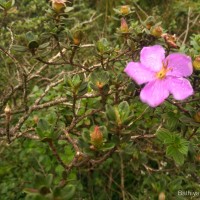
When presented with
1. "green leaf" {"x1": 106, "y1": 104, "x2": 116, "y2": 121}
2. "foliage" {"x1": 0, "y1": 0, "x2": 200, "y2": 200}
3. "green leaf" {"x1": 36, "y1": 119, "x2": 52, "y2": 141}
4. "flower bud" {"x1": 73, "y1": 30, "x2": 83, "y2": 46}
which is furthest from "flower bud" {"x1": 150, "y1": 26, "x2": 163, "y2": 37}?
"green leaf" {"x1": 36, "y1": 119, "x2": 52, "y2": 141}

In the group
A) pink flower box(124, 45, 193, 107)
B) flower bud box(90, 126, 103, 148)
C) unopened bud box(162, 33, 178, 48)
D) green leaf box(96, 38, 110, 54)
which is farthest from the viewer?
green leaf box(96, 38, 110, 54)

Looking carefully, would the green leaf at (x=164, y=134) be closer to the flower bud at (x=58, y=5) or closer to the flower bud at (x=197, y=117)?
the flower bud at (x=197, y=117)

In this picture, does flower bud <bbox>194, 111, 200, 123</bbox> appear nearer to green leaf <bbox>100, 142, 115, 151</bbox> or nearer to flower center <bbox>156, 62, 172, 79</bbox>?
flower center <bbox>156, 62, 172, 79</bbox>

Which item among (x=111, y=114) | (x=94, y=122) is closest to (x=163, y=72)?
(x=111, y=114)

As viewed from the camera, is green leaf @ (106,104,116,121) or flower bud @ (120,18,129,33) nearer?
green leaf @ (106,104,116,121)

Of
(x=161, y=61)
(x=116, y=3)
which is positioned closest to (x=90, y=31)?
(x=116, y=3)

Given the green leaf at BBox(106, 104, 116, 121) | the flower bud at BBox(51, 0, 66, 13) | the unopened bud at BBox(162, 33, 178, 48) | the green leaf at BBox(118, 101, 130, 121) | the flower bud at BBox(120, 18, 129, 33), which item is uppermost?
the flower bud at BBox(51, 0, 66, 13)
